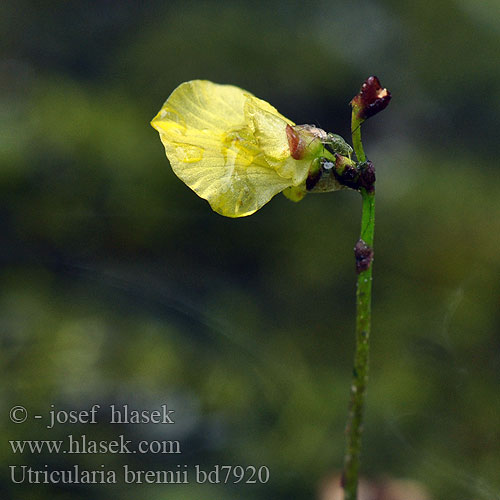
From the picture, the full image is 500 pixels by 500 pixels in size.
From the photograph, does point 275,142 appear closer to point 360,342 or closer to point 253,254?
point 360,342

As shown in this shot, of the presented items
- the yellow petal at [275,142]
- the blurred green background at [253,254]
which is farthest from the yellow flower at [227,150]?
the blurred green background at [253,254]

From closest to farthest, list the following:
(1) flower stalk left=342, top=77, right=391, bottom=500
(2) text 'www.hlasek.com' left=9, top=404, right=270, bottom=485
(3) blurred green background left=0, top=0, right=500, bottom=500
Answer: (1) flower stalk left=342, top=77, right=391, bottom=500
(2) text 'www.hlasek.com' left=9, top=404, right=270, bottom=485
(3) blurred green background left=0, top=0, right=500, bottom=500

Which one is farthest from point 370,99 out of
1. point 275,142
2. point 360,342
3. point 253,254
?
point 253,254

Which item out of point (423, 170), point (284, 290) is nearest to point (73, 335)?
point (284, 290)

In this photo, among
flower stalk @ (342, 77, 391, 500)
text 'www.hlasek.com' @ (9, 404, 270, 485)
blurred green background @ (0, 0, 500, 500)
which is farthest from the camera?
blurred green background @ (0, 0, 500, 500)

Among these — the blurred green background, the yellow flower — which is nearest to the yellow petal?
the yellow flower

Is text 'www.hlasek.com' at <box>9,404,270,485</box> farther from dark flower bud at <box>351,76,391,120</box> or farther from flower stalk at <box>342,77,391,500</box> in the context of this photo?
dark flower bud at <box>351,76,391,120</box>
